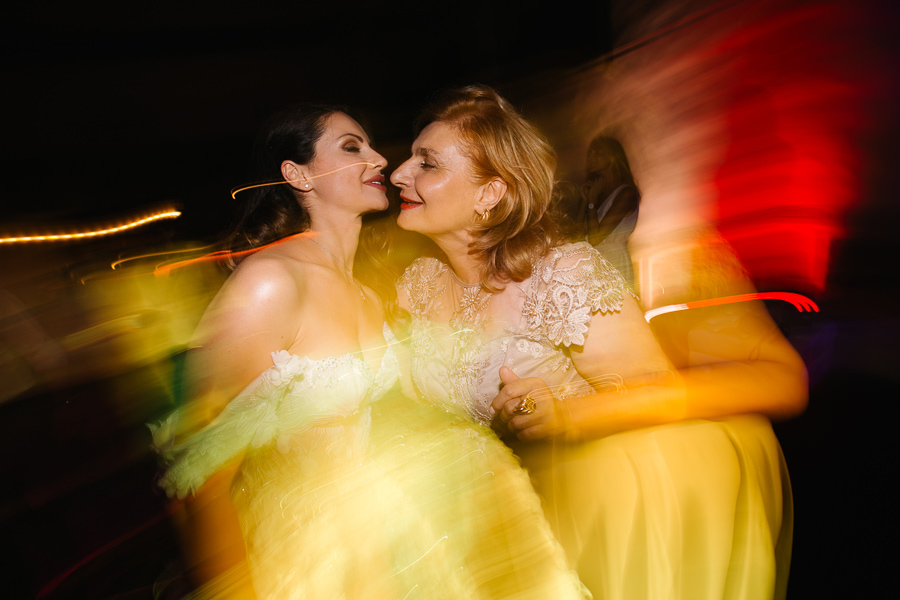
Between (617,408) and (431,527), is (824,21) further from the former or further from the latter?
(431,527)

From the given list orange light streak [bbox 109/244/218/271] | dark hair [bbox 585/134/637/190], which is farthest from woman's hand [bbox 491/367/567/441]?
orange light streak [bbox 109/244/218/271]

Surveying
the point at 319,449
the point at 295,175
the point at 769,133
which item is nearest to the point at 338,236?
the point at 295,175

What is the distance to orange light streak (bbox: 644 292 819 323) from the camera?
1525 millimetres

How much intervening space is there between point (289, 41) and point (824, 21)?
7.48 ft

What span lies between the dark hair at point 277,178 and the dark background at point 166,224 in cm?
40

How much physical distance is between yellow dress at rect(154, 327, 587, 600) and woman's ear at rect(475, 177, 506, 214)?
A: 31.1 inches

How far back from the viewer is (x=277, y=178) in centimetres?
163

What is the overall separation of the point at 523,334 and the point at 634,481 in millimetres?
593

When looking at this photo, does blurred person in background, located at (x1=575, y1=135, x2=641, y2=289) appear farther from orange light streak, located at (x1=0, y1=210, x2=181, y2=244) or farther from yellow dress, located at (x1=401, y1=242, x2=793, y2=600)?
orange light streak, located at (x1=0, y1=210, x2=181, y2=244)

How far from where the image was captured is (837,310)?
67.1 inches

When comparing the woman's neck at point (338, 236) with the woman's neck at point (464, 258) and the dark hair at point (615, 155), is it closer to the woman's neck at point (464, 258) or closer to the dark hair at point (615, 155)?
the woman's neck at point (464, 258)

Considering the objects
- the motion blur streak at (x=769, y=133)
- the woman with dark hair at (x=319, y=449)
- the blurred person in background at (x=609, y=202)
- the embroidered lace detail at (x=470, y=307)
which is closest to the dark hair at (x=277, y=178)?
the woman with dark hair at (x=319, y=449)

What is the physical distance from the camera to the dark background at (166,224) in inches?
52.2

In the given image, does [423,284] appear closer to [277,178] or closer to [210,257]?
[277,178]
